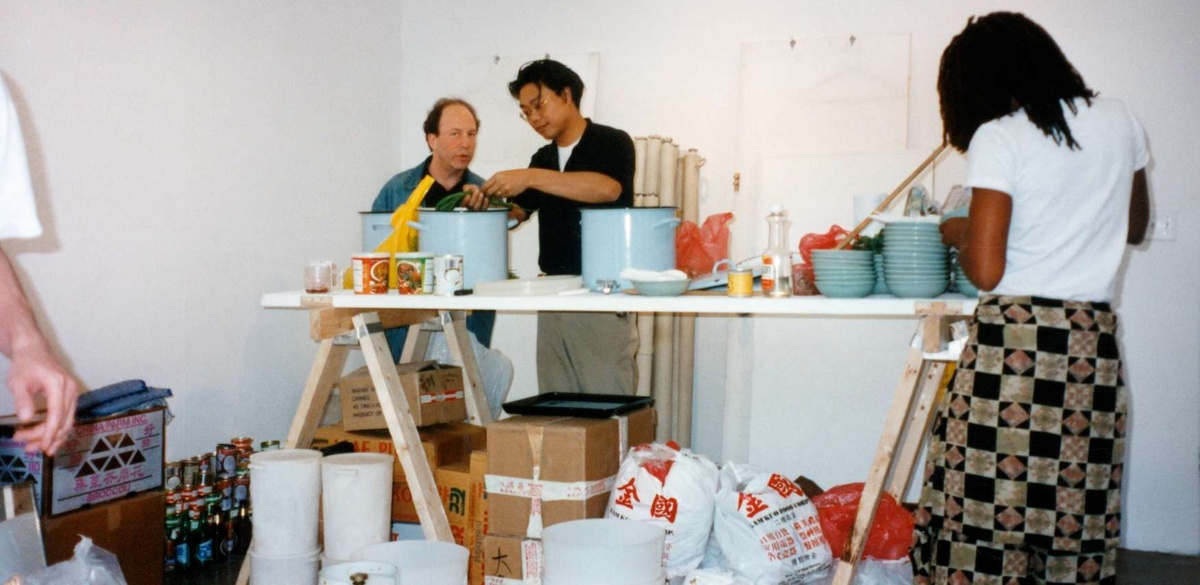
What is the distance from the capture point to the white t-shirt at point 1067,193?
1.71 m

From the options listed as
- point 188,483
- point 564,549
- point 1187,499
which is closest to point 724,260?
point 564,549

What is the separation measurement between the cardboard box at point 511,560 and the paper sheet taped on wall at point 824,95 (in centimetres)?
206

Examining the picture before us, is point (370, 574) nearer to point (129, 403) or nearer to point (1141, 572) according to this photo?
point (129, 403)

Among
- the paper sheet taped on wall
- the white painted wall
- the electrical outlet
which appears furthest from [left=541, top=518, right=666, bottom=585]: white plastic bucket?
the electrical outlet

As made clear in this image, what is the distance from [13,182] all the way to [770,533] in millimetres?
1775

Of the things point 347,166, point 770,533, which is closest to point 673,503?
point 770,533

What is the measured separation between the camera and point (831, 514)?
8.51 ft

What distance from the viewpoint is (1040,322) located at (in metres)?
1.73

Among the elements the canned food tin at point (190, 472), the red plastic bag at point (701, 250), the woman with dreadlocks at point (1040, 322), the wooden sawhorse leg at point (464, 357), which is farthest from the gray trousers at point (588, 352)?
the woman with dreadlocks at point (1040, 322)

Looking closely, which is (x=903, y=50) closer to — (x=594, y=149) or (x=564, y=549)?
(x=594, y=149)

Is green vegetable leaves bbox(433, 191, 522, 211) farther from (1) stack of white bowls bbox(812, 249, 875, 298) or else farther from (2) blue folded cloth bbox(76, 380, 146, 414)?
(2) blue folded cloth bbox(76, 380, 146, 414)

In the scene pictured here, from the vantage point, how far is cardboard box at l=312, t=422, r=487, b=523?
2.79 m

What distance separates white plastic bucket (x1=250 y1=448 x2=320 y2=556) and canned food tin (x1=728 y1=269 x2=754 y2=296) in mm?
1182

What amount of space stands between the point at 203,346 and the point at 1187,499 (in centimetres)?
349
